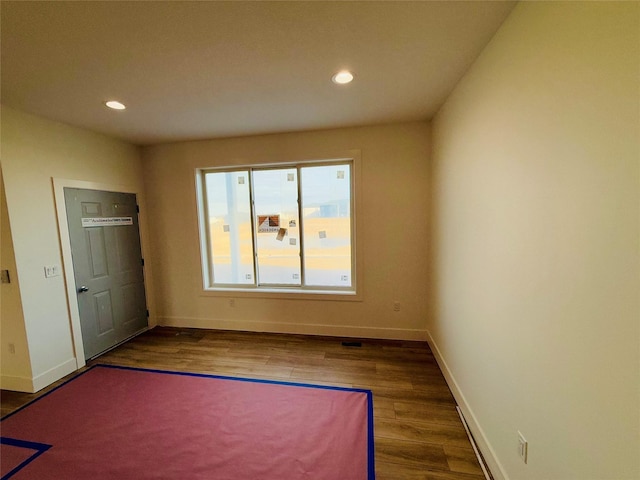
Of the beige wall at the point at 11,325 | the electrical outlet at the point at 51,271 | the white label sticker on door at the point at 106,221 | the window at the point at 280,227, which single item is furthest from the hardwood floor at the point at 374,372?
the white label sticker on door at the point at 106,221

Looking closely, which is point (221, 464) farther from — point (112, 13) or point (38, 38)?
point (38, 38)

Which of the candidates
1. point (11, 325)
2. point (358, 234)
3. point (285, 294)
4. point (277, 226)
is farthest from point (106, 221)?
point (358, 234)

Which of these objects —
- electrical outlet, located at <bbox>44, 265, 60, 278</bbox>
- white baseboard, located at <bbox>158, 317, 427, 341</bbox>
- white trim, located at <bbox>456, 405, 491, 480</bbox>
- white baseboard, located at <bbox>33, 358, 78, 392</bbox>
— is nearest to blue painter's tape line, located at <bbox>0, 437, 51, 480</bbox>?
→ white baseboard, located at <bbox>33, 358, 78, 392</bbox>

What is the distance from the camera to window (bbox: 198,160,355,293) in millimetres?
3271

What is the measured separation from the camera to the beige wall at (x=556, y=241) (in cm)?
75

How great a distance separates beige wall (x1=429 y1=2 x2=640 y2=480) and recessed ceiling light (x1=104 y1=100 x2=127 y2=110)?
293 cm

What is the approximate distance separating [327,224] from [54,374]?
3.28 meters

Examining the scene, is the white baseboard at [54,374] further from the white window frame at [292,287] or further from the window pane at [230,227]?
the window pane at [230,227]

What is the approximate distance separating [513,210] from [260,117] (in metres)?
2.40

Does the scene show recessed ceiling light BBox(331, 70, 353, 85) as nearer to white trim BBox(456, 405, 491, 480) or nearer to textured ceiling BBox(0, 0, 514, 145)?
textured ceiling BBox(0, 0, 514, 145)

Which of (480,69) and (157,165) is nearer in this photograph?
(480,69)

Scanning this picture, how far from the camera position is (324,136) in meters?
3.09

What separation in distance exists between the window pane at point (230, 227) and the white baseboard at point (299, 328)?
1.98ft

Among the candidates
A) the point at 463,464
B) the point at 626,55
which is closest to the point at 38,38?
the point at 626,55
